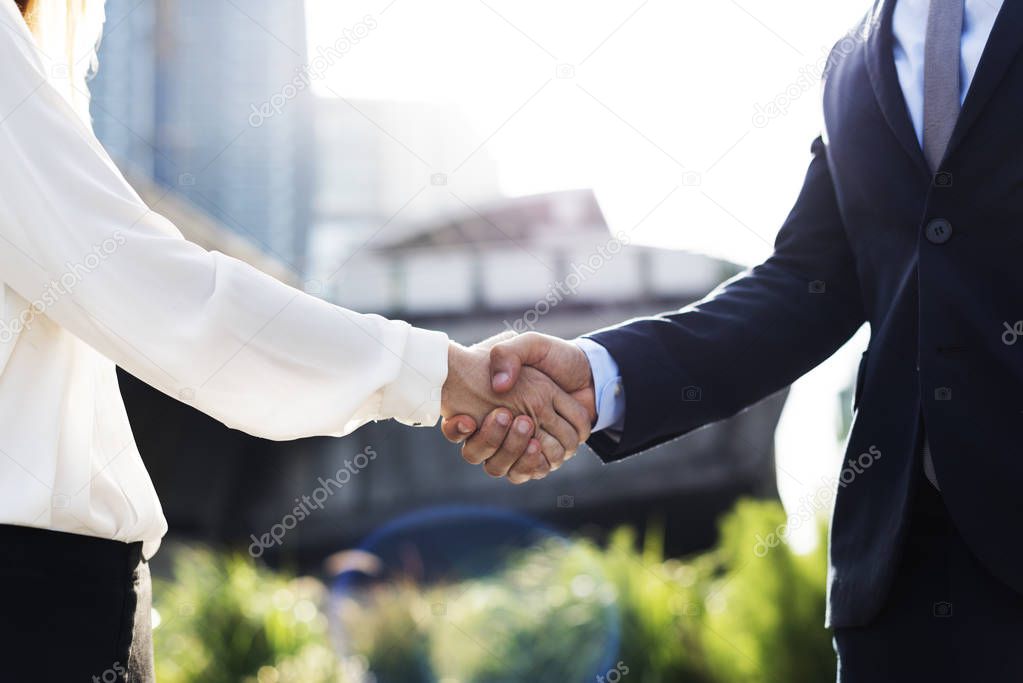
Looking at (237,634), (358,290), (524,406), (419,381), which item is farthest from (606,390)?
(358,290)

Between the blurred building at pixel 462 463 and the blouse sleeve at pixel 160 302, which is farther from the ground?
the blouse sleeve at pixel 160 302

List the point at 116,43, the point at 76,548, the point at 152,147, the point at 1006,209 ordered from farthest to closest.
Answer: the point at 152,147 → the point at 116,43 → the point at 1006,209 → the point at 76,548

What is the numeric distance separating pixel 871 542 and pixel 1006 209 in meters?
0.61

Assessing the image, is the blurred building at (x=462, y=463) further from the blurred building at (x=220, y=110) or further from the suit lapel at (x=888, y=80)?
the suit lapel at (x=888, y=80)

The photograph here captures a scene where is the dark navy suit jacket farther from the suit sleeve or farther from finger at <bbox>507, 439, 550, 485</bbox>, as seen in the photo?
finger at <bbox>507, 439, 550, 485</bbox>

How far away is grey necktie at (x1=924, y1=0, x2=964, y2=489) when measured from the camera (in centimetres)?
158

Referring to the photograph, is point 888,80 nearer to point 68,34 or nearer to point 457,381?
point 457,381

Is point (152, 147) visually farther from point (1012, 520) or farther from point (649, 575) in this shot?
point (1012, 520)

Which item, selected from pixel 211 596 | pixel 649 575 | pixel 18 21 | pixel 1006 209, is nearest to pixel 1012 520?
pixel 1006 209

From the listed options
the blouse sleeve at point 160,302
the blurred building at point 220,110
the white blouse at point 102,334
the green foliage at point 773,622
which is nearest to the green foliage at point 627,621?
the green foliage at point 773,622

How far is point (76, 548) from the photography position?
4.49ft

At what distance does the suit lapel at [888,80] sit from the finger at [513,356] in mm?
1072

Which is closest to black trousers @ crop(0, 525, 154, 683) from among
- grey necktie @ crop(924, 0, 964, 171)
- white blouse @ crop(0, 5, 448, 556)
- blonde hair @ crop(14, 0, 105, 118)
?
white blouse @ crop(0, 5, 448, 556)

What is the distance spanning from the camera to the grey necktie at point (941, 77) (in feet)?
5.19
